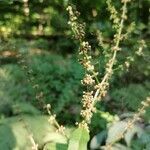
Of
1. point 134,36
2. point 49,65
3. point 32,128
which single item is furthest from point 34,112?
point 134,36

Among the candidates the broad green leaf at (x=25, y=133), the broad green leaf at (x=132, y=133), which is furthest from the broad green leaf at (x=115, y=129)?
the broad green leaf at (x=25, y=133)

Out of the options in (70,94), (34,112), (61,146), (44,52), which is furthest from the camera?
(44,52)

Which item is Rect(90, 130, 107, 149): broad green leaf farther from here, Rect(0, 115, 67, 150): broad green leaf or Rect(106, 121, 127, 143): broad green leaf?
Rect(0, 115, 67, 150): broad green leaf

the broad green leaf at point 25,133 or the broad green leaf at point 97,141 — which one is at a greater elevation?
the broad green leaf at point 97,141

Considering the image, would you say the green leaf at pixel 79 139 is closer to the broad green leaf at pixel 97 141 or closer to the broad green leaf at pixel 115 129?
the broad green leaf at pixel 115 129

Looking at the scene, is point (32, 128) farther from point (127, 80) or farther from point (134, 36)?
point (134, 36)

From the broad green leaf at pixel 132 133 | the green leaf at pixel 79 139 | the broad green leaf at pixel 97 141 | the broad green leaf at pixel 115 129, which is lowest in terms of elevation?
the broad green leaf at pixel 97 141

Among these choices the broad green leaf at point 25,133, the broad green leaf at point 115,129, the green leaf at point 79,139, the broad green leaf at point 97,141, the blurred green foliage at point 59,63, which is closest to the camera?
the green leaf at point 79,139

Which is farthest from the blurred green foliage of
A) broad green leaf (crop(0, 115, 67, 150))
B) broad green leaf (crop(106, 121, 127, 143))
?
broad green leaf (crop(106, 121, 127, 143))

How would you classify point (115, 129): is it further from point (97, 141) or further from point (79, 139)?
point (79, 139)
